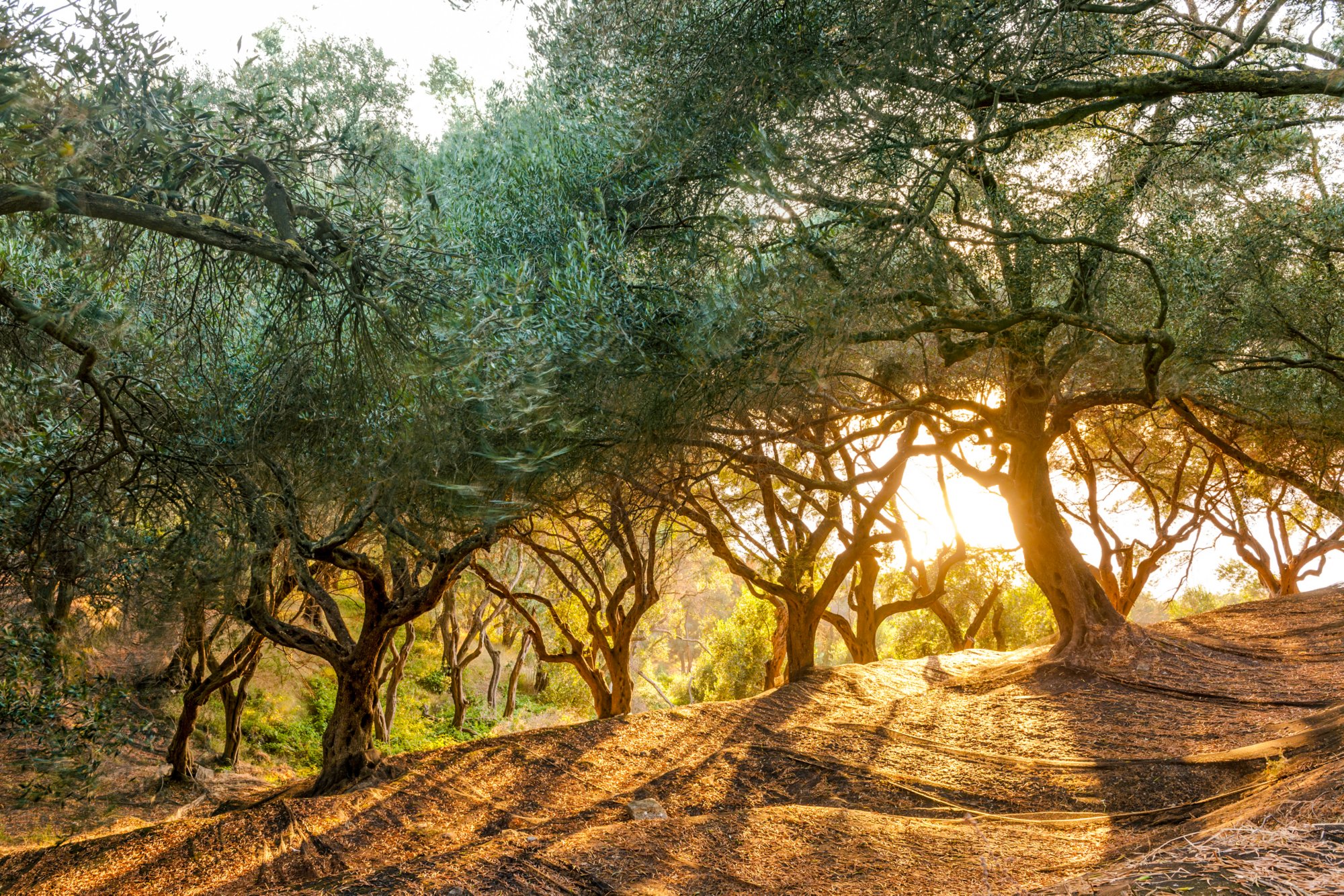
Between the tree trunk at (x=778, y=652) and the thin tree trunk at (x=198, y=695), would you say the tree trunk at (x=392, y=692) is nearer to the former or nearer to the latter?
the thin tree trunk at (x=198, y=695)

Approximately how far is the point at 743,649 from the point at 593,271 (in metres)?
15.5

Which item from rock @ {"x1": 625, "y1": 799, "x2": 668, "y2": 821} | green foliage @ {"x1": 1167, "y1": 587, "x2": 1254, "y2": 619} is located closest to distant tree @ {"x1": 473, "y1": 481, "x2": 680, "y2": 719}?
rock @ {"x1": 625, "y1": 799, "x2": 668, "y2": 821}

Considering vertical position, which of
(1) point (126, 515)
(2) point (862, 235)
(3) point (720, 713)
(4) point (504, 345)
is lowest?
(3) point (720, 713)

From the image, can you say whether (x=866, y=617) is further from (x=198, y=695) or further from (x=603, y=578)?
(x=198, y=695)

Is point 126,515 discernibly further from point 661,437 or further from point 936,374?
point 936,374

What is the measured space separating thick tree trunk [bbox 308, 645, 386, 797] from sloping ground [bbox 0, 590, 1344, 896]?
570mm

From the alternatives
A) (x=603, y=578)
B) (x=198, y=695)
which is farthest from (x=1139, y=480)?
(x=198, y=695)

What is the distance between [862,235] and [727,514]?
6489 mm

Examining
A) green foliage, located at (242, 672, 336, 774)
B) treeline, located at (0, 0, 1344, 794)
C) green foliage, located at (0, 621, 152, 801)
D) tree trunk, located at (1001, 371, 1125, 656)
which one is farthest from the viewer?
green foliage, located at (242, 672, 336, 774)

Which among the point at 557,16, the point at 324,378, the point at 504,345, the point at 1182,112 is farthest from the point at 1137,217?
the point at 324,378

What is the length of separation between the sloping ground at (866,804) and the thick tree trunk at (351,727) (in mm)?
570

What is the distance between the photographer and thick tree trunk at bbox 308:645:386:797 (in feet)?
27.0

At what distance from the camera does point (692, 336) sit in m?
5.60

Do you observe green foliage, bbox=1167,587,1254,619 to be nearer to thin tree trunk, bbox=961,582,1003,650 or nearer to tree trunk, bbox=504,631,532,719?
thin tree trunk, bbox=961,582,1003,650
